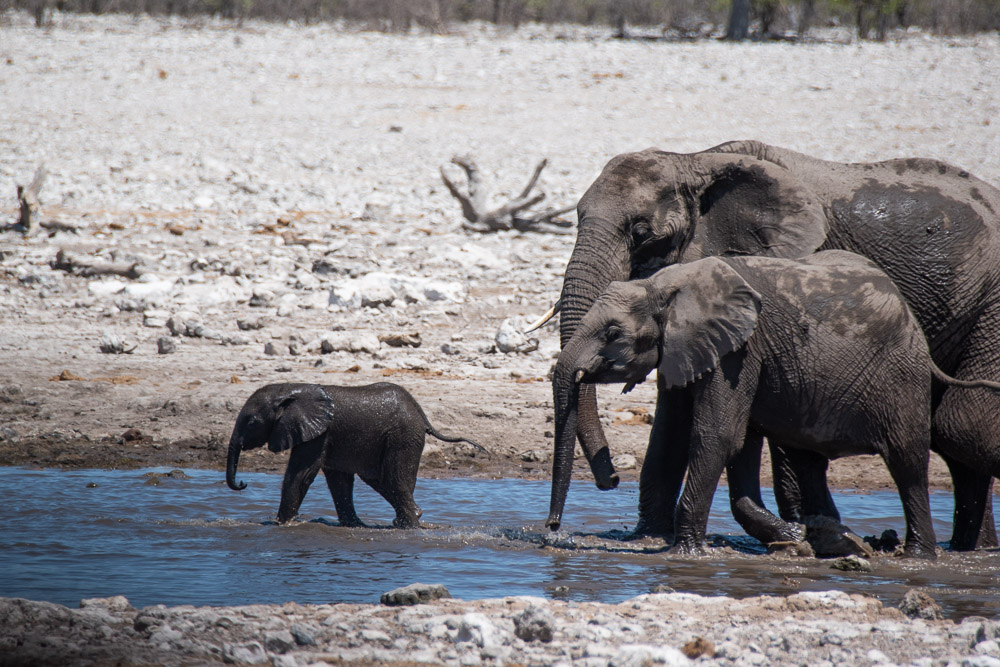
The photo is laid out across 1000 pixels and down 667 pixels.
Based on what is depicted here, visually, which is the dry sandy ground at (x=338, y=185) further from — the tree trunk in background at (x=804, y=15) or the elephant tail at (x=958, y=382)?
the elephant tail at (x=958, y=382)

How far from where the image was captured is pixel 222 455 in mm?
9055

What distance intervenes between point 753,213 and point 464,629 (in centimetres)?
315

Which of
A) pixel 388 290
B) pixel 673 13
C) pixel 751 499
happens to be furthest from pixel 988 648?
pixel 673 13

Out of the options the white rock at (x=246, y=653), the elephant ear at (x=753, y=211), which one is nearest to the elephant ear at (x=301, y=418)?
the elephant ear at (x=753, y=211)

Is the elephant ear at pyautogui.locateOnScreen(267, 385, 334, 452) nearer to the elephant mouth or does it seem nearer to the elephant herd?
the elephant herd

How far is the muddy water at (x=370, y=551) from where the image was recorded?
5.91 meters

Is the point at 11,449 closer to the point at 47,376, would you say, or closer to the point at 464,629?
the point at 47,376

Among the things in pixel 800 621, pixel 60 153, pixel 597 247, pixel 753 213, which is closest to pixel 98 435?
pixel 597 247

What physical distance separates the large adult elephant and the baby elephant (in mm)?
1325

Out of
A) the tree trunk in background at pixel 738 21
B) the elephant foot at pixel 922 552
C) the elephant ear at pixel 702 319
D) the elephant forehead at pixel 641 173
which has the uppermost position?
the tree trunk in background at pixel 738 21

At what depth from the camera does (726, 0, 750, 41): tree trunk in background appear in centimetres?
2658

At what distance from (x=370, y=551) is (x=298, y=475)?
85 centimetres

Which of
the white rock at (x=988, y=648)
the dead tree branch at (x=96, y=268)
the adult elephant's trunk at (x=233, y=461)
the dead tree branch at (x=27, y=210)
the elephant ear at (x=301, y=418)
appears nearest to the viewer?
the white rock at (x=988, y=648)

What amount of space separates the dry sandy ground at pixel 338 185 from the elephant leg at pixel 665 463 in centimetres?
186
